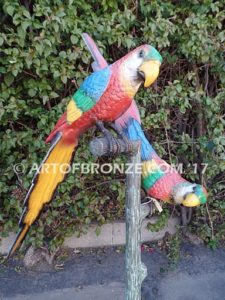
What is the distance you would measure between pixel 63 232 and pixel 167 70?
1.24 metres

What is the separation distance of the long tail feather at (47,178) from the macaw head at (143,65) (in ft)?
1.04

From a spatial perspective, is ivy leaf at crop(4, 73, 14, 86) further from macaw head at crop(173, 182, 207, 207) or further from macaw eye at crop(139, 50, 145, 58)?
macaw head at crop(173, 182, 207, 207)

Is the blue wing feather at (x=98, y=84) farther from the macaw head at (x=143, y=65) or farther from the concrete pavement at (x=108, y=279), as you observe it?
the concrete pavement at (x=108, y=279)

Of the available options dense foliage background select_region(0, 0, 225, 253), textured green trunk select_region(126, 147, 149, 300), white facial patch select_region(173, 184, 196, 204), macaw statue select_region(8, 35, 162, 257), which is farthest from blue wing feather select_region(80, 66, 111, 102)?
dense foliage background select_region(0, 0, 225, 253)

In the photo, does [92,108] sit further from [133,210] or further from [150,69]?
[133,210]

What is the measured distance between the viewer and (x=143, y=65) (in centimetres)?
106

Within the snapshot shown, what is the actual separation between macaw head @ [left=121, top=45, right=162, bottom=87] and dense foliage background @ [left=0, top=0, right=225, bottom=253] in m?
0.74

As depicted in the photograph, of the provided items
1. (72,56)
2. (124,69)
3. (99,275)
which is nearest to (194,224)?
(99,275)

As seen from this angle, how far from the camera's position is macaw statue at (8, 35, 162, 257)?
3.52 feet

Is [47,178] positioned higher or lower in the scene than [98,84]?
lower

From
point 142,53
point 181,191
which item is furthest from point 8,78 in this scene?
point 181,191

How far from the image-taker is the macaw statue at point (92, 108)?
1073mm

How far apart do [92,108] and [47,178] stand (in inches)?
11.2

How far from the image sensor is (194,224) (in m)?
2.55
